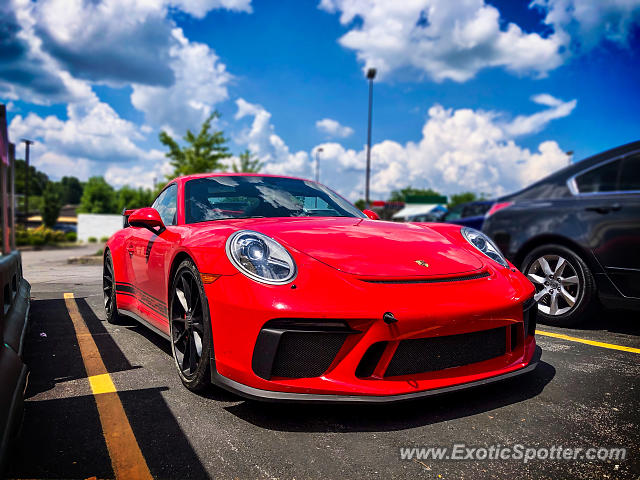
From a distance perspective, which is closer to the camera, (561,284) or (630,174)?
(630,174)

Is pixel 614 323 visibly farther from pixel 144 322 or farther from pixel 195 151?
pixel 195 151

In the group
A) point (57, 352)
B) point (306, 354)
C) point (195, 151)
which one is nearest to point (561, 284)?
point (306, 354)

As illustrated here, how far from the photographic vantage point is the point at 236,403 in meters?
2.51

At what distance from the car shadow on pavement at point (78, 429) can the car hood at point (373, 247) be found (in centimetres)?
104

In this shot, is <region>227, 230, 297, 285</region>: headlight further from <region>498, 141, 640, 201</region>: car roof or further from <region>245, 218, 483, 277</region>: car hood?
<region>498, 141, 640, 201</region>: car roof

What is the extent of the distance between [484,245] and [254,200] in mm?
1574

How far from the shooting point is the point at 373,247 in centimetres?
262

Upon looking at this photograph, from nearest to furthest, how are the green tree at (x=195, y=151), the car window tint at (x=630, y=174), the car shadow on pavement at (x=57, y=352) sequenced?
the car shadow on pavement at (x=57, y=352) < the car window tint at (x=630, y=174) < the green tree at (x=195, y=151)

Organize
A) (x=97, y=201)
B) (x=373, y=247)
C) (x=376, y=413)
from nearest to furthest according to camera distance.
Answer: (x=376, y=413)
(x=373, y=247)
(x=97, y=201)

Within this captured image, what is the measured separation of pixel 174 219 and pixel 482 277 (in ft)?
6.80

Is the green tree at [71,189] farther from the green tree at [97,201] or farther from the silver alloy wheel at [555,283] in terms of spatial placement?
the silver alloy wheel at [555,283]

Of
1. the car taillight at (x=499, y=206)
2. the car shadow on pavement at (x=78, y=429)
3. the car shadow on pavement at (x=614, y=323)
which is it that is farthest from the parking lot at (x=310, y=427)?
the car taillight at (x=499, y=206)

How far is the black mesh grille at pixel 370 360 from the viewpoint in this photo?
7.05 feet

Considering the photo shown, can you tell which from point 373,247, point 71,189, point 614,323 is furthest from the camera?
point 71,189
